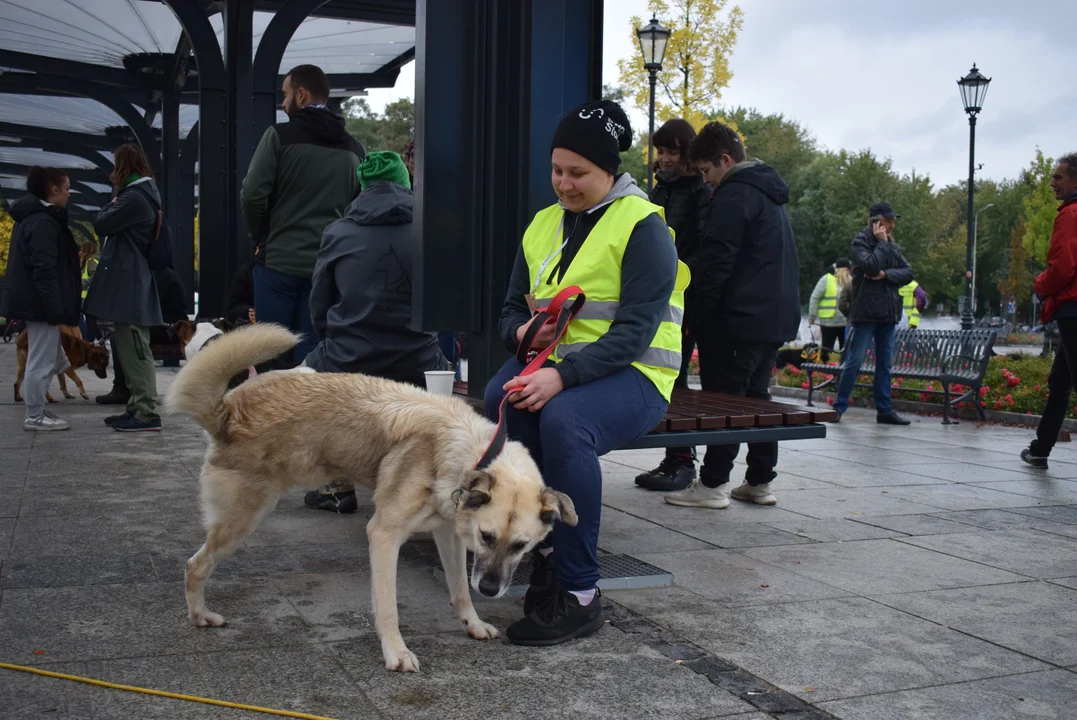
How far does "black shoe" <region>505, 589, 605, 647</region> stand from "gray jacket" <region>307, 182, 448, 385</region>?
6.76ft

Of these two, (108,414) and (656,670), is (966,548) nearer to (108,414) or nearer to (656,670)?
(656,670)

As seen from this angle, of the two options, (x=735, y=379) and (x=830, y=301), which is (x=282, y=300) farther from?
(x=830, y=301)

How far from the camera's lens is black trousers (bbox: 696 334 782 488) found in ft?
20.7

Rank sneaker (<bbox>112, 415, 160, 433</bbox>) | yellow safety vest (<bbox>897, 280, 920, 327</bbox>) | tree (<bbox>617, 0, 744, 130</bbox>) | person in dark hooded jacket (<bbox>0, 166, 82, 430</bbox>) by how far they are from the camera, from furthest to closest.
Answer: tree (<bbox>617, 0, 744, 130</bbox>) < yellow safety vest (<bbox>897, 280, 920, 327</bbox>) < sneaker (<bbox>112, 415, 160, 433</bbox>) < person in dark hooded jacket (<bbox>0, 166, 82, 430</bbox>)

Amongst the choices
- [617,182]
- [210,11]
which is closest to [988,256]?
[210,11]

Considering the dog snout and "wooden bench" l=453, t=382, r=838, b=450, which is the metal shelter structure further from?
the dog snout

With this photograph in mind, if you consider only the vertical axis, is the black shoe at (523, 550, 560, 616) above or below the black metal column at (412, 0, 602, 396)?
below

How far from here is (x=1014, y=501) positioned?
685cm

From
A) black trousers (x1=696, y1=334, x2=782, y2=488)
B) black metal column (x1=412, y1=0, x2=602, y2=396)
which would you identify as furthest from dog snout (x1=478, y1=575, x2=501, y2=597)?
black trousers (x1=696, y1=334, x2=782, y2=488)

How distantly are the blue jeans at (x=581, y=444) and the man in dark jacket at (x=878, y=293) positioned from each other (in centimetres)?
775

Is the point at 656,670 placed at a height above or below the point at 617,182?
below

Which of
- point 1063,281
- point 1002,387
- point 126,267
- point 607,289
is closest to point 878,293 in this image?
point 1002,387

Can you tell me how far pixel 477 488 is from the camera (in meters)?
3.35

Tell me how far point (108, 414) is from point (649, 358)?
7.87 m
